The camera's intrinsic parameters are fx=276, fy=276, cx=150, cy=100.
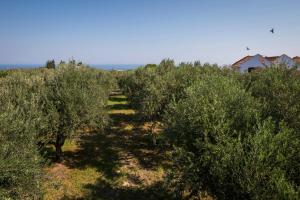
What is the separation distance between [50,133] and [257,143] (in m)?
17.5

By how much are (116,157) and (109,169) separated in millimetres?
3042

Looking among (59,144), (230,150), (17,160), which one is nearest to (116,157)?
(59,144)

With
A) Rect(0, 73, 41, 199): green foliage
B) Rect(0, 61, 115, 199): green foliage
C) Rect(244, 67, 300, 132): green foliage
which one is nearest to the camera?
Rect(0, 73, 41, 199): green foliage

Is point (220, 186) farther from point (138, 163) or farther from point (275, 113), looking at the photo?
point (138, 163)

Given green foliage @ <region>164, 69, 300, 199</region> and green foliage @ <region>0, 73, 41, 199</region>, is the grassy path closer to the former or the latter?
green foliage @ <region>0, 73, 41, 199</region>

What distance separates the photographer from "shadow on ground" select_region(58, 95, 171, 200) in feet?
72.1

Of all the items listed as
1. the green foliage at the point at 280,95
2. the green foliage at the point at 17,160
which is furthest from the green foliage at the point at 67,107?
the green foliage at the point at 280,95

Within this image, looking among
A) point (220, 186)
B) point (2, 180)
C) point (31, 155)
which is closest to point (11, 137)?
point (31, 155)

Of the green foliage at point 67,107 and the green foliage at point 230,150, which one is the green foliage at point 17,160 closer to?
the green foliage at point 67,107

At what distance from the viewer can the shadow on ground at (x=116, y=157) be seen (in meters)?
22.0

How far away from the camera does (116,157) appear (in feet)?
95.0

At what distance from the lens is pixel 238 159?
1298 centimetres

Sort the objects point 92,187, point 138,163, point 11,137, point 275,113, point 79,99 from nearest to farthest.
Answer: point 11,137
point 275,113
point 92,187
point 79,99
point 138,163

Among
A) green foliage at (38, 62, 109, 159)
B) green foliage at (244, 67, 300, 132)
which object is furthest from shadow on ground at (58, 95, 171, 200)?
green foliage at (244, 67, 300, 132)
